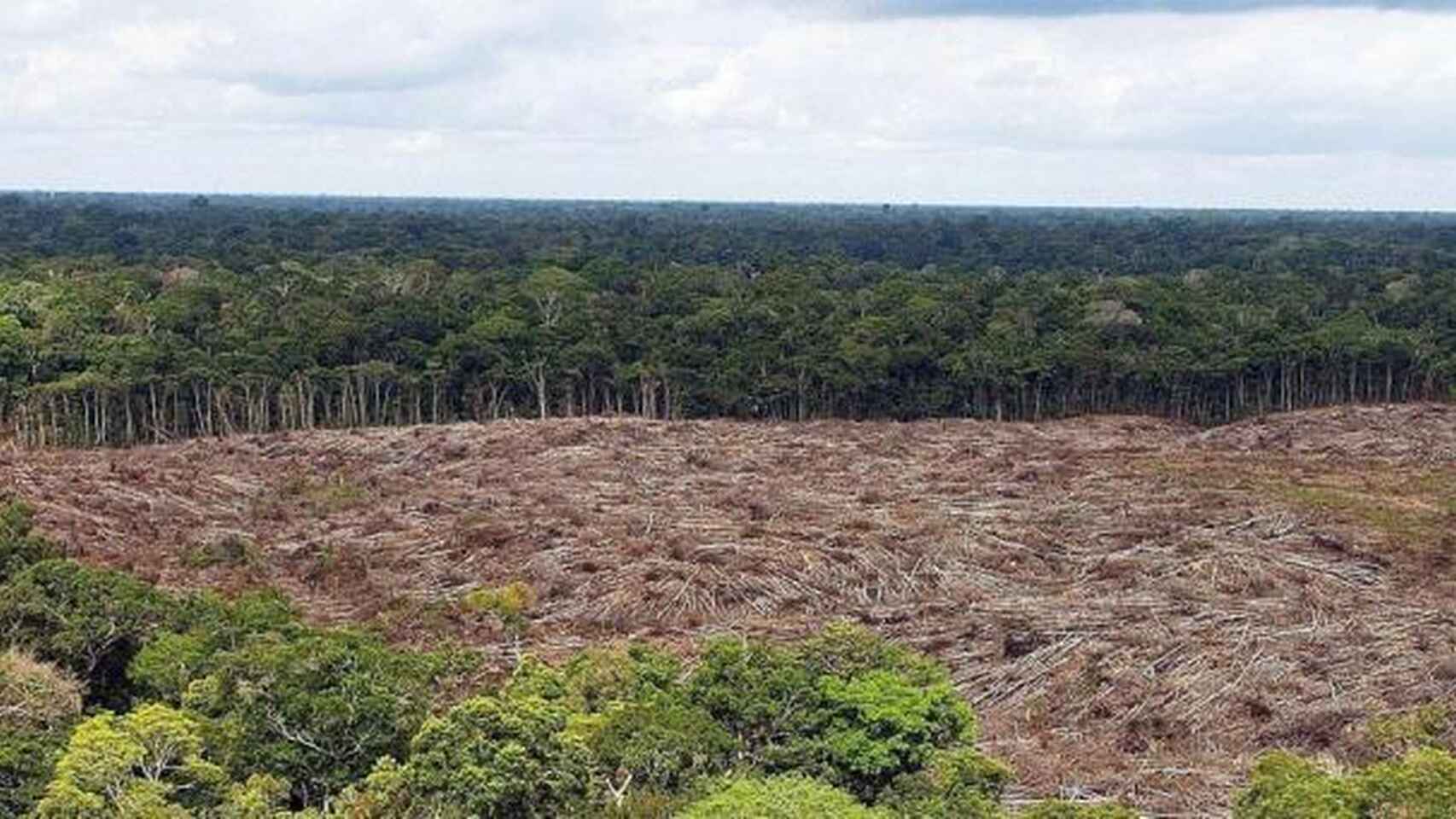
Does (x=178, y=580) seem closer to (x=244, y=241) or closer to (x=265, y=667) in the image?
(x=265, y=667)

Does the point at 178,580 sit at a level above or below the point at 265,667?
below

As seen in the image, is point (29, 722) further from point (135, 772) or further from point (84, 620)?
point (135, 772)

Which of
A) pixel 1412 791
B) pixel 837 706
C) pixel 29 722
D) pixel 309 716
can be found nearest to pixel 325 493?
pixel 29 722

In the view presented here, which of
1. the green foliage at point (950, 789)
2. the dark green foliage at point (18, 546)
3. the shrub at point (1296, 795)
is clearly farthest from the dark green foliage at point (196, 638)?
the shrub at point (1296, 795)

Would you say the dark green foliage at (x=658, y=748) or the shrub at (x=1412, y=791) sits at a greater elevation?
the shrub at (x=1412, y=791)

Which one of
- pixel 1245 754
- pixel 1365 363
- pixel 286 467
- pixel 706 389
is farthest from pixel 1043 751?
pixel 1365 363

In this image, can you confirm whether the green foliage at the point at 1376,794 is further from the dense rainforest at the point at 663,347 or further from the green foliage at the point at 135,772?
the dense rainforest at the point at 663,347

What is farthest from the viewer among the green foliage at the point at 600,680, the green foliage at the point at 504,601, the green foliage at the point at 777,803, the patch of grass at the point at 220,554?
the patch of grass at the point at 220,554
